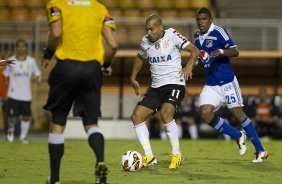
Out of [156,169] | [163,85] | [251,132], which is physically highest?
[163,85]

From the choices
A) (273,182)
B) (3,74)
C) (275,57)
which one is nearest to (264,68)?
(275,57)

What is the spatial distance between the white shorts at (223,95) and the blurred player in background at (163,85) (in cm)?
85

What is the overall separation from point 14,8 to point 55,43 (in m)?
18.7

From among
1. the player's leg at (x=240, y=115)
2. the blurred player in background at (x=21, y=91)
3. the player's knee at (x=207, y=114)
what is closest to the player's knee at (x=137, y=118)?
the player's knee at (x=207, y=114)

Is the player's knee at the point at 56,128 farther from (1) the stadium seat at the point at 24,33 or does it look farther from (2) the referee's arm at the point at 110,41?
(1) the stadium seat at the point at 24,33

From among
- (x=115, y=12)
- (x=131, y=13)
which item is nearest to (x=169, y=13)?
(x=131, y=13)

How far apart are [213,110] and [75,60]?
4.61 metres

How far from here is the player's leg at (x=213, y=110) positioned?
12352mm

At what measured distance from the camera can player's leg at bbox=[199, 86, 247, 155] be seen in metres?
12.4

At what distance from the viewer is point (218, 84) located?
12.5 m

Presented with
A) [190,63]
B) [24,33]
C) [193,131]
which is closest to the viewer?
[190,63]

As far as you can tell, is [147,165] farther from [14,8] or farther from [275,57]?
[14,8]

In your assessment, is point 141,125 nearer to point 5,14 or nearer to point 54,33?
point 54,33

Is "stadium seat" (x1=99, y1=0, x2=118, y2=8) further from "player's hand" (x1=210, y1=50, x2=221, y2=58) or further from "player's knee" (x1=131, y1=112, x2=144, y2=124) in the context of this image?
"player's knee" (x1=131, y1=112, x2=144, y2=124)
